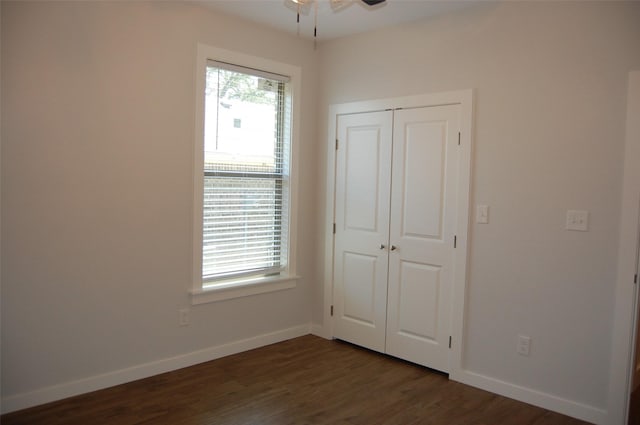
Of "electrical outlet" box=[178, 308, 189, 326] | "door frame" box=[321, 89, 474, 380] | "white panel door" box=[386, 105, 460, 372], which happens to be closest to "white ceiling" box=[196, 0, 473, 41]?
"door frame" box=[321, 89, 474, 380]

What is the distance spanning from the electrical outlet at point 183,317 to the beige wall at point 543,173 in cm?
211

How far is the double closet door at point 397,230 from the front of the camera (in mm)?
3508

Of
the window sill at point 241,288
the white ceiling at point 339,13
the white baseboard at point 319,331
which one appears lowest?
the white baseboard at point 319,331

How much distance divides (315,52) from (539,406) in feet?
11.1

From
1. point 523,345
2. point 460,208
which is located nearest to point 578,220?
point 460,208

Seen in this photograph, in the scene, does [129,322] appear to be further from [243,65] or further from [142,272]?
[243,65]

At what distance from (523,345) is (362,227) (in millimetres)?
1556

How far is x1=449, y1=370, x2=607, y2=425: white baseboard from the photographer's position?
284cm

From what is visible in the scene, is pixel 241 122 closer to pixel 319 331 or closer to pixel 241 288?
pixel 241 288

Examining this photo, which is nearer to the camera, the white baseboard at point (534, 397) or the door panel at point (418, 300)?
the white baseboard at point (534, 397)

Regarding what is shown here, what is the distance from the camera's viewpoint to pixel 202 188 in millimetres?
3527

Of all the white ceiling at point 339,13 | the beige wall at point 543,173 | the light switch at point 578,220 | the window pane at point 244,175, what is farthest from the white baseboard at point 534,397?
the white ceiling at point 339,13

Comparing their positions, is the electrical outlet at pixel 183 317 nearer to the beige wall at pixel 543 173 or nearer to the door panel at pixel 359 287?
the door panel at pixel 359 287

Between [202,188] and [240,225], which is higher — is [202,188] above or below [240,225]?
above
